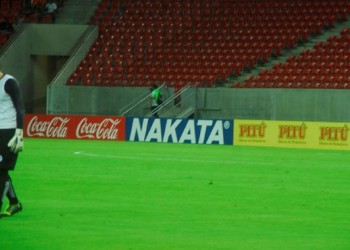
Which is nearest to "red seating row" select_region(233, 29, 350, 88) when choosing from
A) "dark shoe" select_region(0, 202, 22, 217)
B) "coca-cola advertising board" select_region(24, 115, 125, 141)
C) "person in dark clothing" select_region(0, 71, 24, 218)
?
"coca-cola advertising board" select_region(24, 115, 125, 141)

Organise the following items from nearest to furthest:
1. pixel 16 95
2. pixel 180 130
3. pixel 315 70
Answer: pixel 16 95 → pixel 180 130 → pixel 315 70

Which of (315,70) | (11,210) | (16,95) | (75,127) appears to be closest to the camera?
(16,95)

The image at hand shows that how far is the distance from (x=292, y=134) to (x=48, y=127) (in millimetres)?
10509

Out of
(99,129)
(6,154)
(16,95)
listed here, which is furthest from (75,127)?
(6,154)

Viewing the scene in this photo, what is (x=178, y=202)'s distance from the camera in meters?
16.1

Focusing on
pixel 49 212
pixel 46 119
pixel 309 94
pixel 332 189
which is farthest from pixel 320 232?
pixel 46 119

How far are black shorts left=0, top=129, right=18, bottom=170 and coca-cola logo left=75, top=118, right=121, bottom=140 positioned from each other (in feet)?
87.1

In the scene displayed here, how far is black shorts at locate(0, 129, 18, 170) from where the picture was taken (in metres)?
12.4

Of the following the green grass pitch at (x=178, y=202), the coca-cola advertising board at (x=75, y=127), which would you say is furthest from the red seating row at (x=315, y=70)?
the green grass pitch at (x=178, y=202)

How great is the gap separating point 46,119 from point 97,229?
28.2 meters

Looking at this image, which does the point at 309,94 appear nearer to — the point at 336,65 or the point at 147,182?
the point at 336,65

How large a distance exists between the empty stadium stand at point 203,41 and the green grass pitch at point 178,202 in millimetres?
13913

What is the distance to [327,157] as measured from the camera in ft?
97.8

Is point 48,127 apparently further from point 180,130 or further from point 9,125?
point 9,125
